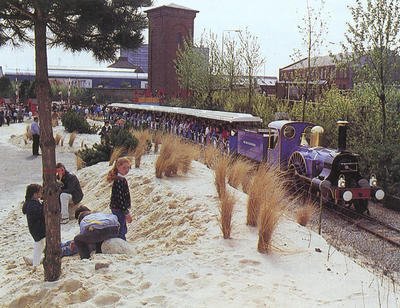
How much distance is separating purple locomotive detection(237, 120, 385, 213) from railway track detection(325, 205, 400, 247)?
9.8 inches

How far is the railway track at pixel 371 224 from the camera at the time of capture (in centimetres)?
821

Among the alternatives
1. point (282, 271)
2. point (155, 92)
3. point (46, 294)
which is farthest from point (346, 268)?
point (155, 92)

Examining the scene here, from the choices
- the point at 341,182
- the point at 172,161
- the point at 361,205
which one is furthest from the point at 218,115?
the point at 341,182

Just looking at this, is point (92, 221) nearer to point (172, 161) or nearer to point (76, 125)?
point (172, 161)

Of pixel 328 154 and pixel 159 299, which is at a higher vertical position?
pixel 328 154

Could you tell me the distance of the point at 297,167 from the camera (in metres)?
11.6

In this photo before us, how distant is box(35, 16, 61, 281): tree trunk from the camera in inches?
188

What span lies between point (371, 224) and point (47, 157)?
742 cm

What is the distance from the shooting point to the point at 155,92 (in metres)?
50.4

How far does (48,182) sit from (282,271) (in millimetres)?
3018

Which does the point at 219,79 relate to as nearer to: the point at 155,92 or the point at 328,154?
the point at 155,92

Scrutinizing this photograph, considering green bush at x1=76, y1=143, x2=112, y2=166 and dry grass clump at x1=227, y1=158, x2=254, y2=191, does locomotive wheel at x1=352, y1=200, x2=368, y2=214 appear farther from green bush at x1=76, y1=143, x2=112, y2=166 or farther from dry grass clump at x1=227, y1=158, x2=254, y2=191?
green bush at x1=76, y1=143, x2=112, y2=166

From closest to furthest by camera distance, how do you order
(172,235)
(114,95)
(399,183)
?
(172,235), (399,183), (114,95)

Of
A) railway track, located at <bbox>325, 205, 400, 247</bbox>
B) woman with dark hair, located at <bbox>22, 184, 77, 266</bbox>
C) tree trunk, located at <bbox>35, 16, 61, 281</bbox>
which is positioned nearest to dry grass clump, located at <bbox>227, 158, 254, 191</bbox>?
railway track, located at <bbox>325, 205, 400, 247</bbox>
